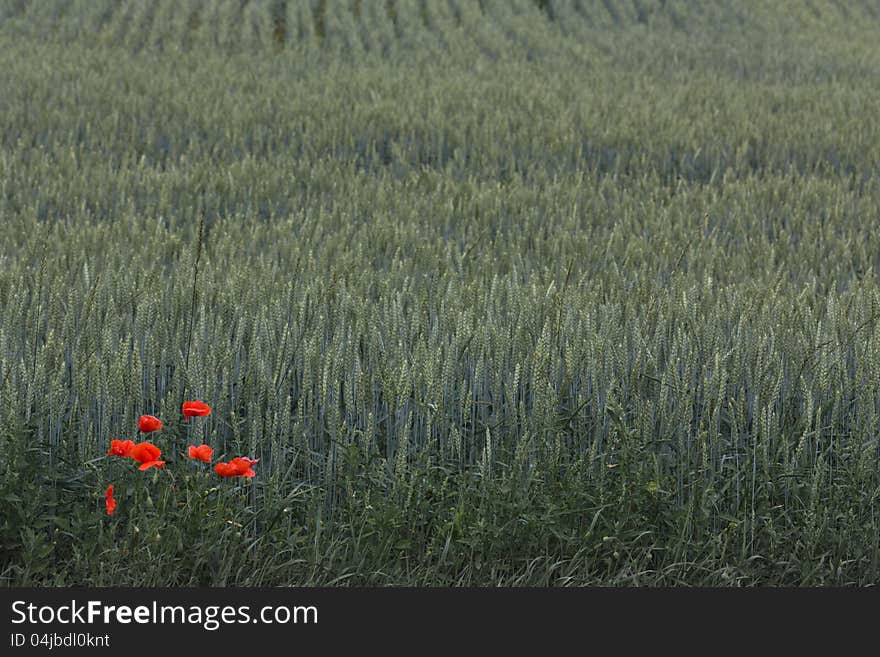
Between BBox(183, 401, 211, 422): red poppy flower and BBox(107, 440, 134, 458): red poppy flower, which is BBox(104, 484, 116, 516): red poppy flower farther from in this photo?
BBox(183, 401, 211, 422): red poppy flower

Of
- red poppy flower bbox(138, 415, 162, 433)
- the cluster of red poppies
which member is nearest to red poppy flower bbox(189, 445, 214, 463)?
the cluster of red poppies

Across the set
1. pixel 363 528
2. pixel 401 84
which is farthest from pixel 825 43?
pixel 363 528

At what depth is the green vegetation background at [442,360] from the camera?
285 centimetres

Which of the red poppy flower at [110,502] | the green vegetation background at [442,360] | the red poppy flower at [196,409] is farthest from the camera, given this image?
the green vegetation background at [442,360]

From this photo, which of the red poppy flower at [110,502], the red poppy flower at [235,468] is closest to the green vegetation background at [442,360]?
the red poppy flower at [110,502]

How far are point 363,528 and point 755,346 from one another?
1.53m

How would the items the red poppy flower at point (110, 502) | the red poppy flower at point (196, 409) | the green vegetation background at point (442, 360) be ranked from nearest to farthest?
the red poppy flower at point (110, 502) < the red poppy flower at point (196, 409) < the green vegetation background at point (442, 360)

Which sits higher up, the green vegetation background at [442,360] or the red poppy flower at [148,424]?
the red poppy flower at [148,424]

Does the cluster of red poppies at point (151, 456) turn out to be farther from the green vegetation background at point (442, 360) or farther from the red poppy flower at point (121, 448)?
the green vegetation background at point (442, 360)

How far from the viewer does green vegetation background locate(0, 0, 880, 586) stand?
112 inches

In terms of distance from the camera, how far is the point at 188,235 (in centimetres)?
595

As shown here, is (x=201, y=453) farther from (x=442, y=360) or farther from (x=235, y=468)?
(x=442, y=360)

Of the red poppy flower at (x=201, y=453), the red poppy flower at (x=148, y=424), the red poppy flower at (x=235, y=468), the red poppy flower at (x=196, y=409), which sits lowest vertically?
the red poppy flower at (x=235, y=468)

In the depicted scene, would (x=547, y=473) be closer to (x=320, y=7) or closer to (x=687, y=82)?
(x=687, y=82)
